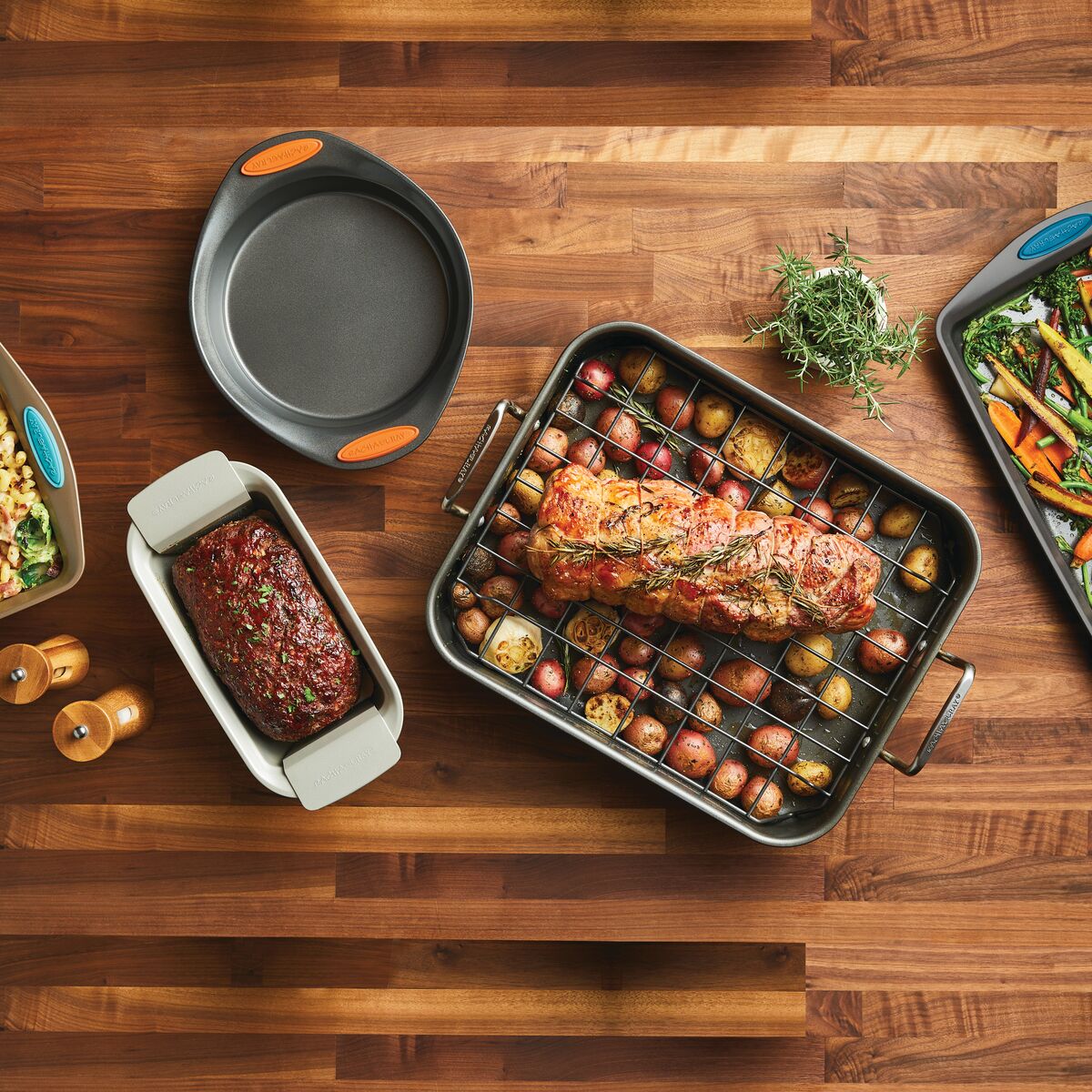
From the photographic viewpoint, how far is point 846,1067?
2.42m

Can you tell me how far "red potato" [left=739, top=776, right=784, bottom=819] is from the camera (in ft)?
7.16

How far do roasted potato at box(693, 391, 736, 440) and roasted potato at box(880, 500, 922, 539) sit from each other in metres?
0.49

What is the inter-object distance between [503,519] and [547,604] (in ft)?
0.83

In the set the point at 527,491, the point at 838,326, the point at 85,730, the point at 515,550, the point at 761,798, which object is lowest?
the point at 85,730

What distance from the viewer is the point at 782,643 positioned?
223 centimetres

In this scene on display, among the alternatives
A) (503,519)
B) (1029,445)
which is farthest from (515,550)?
(1029,445)

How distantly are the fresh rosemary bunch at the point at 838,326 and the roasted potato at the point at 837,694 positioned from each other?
2.35 feet

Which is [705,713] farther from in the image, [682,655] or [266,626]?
[266,626]

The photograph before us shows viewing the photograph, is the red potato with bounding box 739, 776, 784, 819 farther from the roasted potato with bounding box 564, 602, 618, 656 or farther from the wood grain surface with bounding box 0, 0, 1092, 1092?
the roasted potato with bounding box 564, 602, 618, 656

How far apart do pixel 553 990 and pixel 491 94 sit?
8.41 ft

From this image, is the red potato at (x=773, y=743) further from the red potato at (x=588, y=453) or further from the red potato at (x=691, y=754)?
the red potato at (x=588, y=453)

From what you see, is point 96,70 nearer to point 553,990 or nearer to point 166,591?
point 166,591

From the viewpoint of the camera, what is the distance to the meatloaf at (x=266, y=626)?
1974 mm

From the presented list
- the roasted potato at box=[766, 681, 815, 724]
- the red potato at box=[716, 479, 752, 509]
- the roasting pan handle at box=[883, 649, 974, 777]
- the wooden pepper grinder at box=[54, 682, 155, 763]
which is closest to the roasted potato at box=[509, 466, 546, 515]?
the red potato at box=[716, 479, 752, 509]
